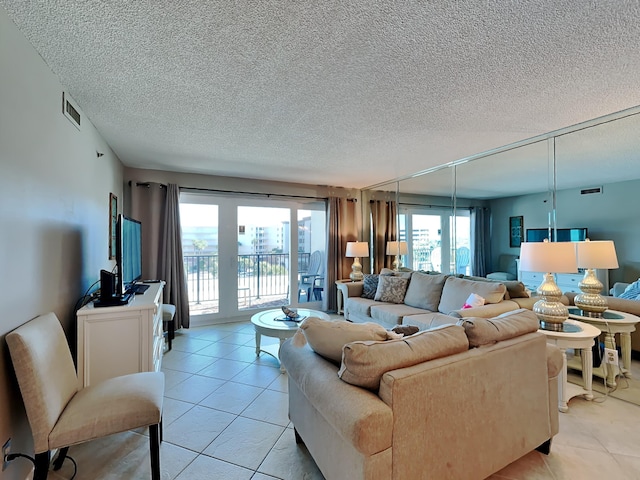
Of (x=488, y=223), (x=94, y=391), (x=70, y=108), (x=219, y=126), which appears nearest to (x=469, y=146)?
(x=488, y=223)

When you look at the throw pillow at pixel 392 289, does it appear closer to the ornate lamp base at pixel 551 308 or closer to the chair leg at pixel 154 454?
the ornate lamp base at pixel 551 308

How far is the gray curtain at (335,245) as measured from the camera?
5.48 m

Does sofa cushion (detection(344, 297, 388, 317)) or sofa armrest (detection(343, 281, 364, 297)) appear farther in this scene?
sofa armrest (detection(343, 281, 364, 297))

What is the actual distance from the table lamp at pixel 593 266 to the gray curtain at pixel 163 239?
180 inches

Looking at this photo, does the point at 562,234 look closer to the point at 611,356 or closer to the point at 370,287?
the point at 611,356

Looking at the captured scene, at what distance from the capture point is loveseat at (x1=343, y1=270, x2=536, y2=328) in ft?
9.86

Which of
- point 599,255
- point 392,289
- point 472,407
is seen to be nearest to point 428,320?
point 392,289

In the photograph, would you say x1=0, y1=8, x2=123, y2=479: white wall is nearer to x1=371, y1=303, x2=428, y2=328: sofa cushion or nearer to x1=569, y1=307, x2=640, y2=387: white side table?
x1=371, y1=303, x2=428, y2=328: sofa cushion

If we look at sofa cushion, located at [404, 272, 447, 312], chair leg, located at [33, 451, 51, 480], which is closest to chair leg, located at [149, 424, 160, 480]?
chair leg, located at [33, 451, 51, 480]

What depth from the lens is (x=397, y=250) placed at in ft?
17.0

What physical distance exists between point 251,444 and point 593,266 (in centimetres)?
301

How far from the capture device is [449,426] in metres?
1.34

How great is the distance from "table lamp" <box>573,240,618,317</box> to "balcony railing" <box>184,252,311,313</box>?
153 inches

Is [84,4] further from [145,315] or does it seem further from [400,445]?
[400,445]
